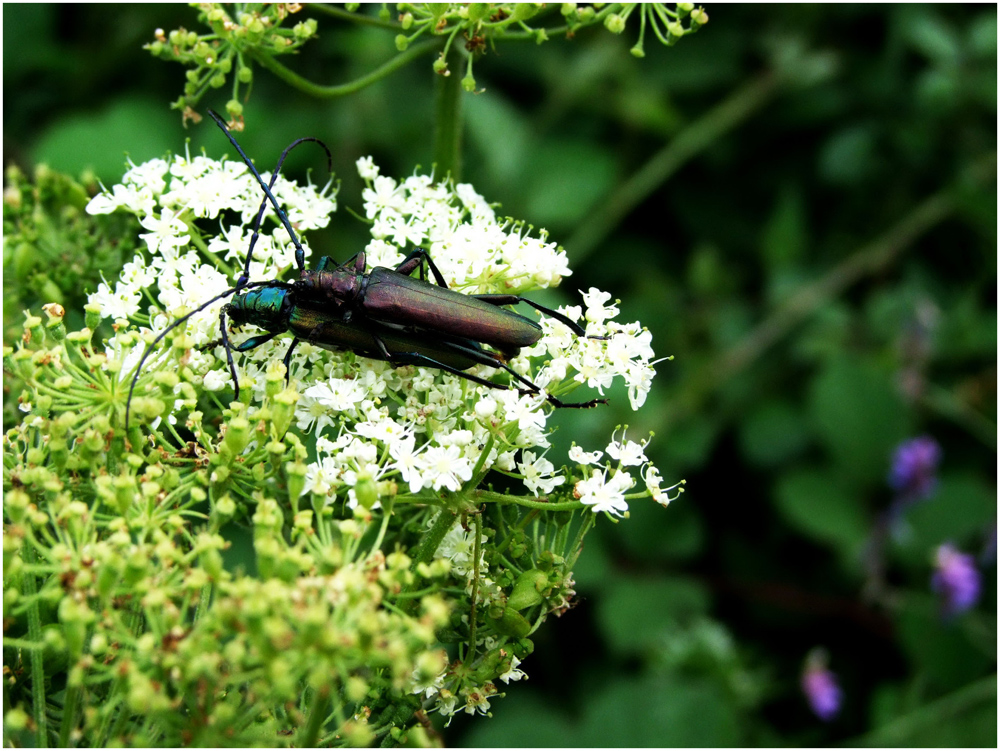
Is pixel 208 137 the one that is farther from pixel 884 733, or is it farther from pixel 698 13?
pixel 884 733

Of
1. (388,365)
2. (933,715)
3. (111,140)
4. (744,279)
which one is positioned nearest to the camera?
(388,365)

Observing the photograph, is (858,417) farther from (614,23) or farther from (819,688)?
(614,23)

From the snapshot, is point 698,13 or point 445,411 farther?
point 698,13

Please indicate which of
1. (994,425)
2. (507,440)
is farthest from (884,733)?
(507,440)

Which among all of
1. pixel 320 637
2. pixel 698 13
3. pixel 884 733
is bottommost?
pixel 320 637

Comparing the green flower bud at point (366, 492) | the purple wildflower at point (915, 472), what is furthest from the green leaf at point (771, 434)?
the green flower bud at point (366, 492)

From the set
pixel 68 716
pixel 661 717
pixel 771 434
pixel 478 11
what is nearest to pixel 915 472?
pixel 771 434

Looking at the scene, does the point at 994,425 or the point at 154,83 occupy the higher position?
the point at 154,83

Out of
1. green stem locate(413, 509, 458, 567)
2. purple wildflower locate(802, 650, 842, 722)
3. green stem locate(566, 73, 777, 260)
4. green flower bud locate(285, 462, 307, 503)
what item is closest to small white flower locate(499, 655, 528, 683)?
green stem locate(413, 509, 458, 567)
